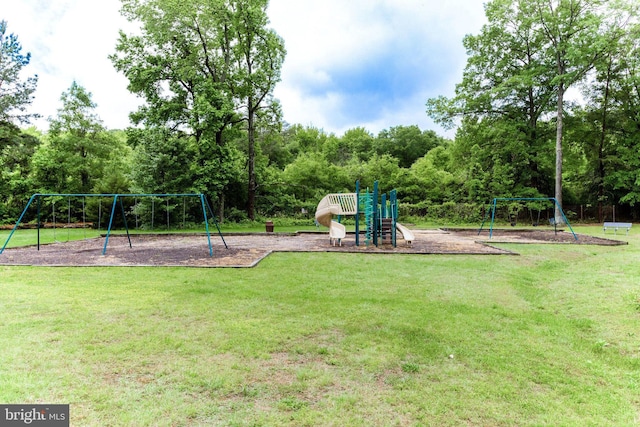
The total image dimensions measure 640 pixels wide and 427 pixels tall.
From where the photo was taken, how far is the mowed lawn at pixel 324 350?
242 centimetres

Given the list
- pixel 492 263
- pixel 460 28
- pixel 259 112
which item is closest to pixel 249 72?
pixel 259 112

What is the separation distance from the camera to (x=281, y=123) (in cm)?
2534

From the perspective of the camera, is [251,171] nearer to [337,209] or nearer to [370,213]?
[337,209]

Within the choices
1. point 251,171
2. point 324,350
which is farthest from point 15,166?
point 324,350

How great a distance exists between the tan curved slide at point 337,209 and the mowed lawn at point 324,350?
556cm

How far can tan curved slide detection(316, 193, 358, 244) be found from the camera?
12.1 metres

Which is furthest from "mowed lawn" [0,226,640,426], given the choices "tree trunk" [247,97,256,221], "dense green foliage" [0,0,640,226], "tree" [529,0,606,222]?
"tree" [529,0,606,222]

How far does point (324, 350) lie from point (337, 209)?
379 inches

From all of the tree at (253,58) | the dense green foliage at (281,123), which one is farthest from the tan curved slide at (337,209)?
the tree at (253,58)

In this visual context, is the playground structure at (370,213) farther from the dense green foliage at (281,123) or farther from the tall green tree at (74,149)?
the tall green tree at (74,149)

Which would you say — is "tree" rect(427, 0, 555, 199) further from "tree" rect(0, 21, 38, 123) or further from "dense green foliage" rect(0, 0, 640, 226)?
"tree" rect(0, 21, 38, 123)

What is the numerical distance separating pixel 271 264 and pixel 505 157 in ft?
76.5

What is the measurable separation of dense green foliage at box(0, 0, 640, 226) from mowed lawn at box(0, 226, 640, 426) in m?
15.5

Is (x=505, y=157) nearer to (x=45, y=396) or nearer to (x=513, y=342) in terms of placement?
(x=513, y=342)
